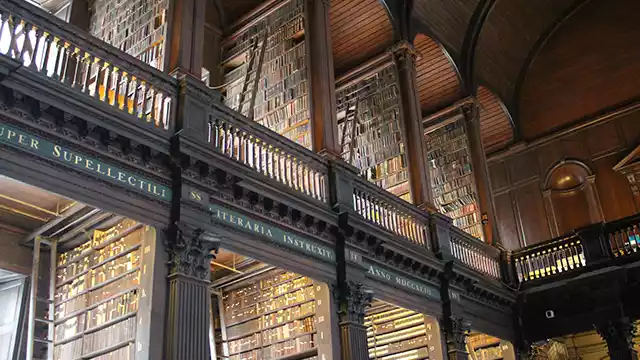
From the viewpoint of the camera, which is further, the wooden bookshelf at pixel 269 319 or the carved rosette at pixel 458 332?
the carved rosette at pixel 458 332

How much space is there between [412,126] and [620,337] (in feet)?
14.1

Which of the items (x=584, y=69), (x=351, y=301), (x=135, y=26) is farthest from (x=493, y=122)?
(x=135, y=26)

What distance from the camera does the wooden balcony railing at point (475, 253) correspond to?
9632 millimetres

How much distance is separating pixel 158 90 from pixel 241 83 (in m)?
3.59

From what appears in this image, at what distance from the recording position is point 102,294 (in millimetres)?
6070

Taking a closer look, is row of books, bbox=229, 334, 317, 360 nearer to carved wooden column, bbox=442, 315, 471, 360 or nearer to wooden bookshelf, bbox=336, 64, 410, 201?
carved wooden column, bbox=442, 315, 471, 360

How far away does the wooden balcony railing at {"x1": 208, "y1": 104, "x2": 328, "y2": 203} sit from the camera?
252 inches

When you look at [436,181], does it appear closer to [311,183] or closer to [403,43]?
[403,43]

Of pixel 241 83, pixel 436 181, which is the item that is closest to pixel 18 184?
pixel 241 83

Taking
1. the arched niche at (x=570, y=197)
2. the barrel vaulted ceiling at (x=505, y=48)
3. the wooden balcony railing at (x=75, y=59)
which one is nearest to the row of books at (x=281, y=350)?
the wooden balcony railing at (x=75, y=59)

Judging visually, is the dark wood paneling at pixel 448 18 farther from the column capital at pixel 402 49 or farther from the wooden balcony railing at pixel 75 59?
the wooden balcony railing at pixel 75 59

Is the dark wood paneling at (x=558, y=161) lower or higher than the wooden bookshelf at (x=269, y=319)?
Result: higher

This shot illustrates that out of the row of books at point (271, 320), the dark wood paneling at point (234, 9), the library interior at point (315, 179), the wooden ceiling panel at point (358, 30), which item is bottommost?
the row of books at point (271, 320)

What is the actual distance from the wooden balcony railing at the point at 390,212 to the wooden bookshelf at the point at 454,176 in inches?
93.2
